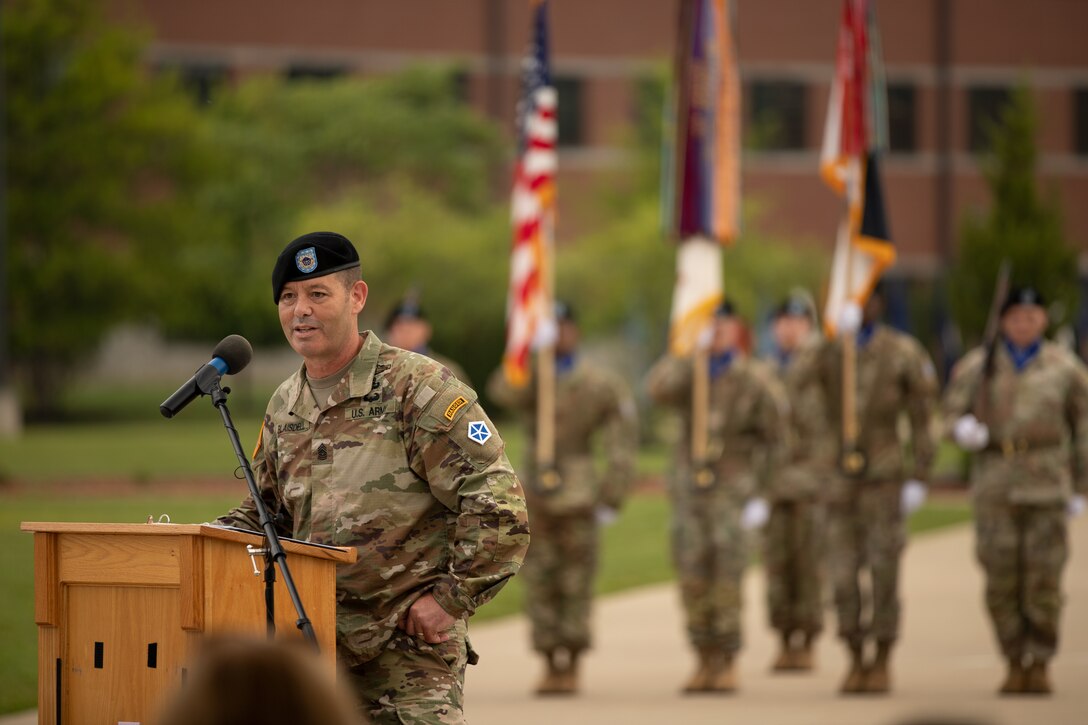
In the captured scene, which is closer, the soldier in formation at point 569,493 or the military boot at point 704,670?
the military boot at point 704,670

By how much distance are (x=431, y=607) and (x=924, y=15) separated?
4386 cm

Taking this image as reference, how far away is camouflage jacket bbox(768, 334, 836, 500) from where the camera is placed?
1211 centimetres

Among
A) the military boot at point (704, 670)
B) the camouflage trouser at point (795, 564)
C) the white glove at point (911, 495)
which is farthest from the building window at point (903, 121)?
the military boot at point (704, 670)

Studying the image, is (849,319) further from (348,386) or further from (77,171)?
(77,171)

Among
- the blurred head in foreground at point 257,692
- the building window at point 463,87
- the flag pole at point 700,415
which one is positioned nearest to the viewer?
the blurred head in foreground at point 257,692

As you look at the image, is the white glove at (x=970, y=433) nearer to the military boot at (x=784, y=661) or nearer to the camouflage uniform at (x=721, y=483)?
the camouflage uniform at (x=721, y=483)

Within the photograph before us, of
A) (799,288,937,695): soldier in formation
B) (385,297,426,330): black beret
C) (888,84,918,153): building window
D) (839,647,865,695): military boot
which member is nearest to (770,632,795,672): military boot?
(799,288,937,695): soldier in formation

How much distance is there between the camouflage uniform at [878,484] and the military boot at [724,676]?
2.52ft

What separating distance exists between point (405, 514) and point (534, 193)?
8524 millimetres

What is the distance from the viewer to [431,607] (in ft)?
16.4

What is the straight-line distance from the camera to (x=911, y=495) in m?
11.8

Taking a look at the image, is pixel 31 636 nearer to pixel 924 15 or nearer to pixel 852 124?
pixel 852 124

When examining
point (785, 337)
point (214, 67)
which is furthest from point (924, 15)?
point (785, 337)

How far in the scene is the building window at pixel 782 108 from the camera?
4684 centimetres
